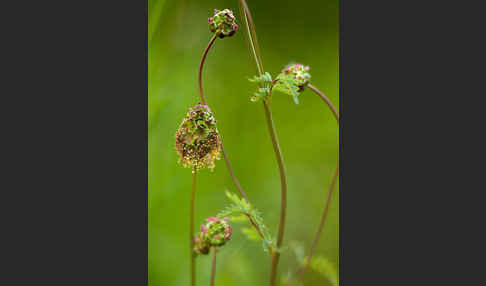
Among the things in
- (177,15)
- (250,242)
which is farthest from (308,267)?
(177,15)

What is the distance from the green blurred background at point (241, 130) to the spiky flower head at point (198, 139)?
0.66 ft

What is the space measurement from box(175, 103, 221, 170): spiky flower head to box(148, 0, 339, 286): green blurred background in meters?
0.20

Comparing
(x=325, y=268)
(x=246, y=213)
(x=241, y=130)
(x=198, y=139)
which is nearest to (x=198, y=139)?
(x=198, y=139)

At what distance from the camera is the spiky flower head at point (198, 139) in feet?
5.96

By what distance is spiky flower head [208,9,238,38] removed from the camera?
1.76 meters

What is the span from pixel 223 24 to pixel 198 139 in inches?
18.0

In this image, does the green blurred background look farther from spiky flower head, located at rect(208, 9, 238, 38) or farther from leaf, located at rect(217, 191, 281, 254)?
leaf, located at rect(217, 191, 281, 254)

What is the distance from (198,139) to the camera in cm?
182

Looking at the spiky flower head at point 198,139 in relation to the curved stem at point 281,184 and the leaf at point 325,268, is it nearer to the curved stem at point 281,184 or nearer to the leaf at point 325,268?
the curved stem at point 281,184

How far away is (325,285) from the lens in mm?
2250

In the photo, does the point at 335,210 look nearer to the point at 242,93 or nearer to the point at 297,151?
the point at 297,151

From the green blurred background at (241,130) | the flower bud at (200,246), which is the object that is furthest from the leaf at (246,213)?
the green blurred background at (241,130)

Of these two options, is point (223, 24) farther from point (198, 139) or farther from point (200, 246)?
point (200, 246)
